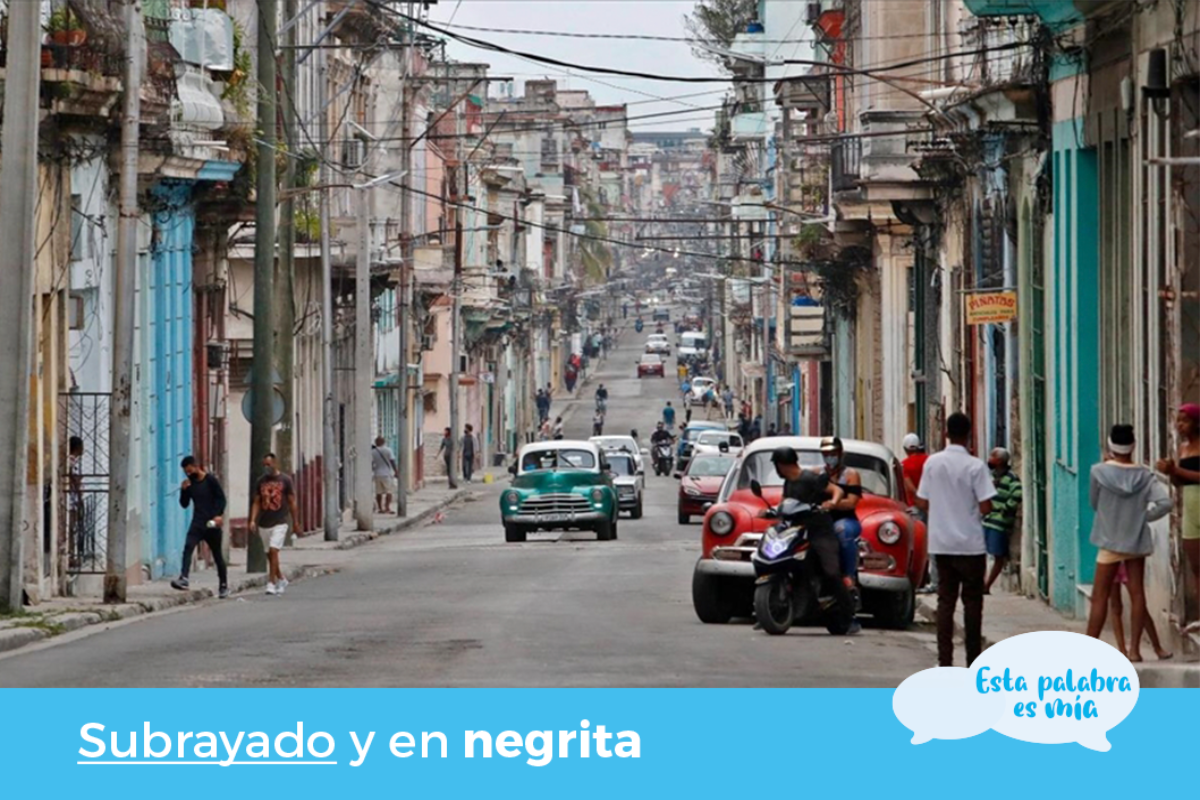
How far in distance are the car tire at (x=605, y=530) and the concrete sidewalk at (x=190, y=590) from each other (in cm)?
419

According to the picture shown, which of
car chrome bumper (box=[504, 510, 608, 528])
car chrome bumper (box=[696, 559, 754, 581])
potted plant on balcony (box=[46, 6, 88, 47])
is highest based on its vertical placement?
potted plant on balcony (box=[46, 6, 88, 47])

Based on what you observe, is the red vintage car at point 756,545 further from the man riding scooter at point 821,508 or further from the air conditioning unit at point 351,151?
the air conditioning unit at point 351,151

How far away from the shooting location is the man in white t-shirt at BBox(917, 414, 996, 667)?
1700 centimetres

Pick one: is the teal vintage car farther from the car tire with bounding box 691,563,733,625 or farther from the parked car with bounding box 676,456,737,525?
the car tire with bounding box 691,563,733,625

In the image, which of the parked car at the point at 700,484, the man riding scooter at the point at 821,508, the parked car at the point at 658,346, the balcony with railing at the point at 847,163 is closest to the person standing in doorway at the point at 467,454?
the parked car at the point at 700,484

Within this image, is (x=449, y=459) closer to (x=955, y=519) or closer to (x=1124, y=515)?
(x=1124, y=515)

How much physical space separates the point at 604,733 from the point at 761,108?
9203 cm

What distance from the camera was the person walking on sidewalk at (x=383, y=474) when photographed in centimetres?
5650

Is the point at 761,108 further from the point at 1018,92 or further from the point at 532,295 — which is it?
the point at 1018,92

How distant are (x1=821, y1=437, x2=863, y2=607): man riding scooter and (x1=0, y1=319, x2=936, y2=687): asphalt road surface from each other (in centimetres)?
58

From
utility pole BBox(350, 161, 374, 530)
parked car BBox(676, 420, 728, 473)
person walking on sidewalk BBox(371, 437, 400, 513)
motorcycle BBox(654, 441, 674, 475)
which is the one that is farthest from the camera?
motorcycle BBox(654, 441, 674, 475)

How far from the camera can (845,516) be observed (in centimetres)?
2100

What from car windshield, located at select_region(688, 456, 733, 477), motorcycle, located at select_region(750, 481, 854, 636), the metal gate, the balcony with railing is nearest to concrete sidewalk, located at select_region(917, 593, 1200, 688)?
motorcycle, located at select_region(750, 481, 854, 636)

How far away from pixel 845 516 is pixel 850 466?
103 inches
